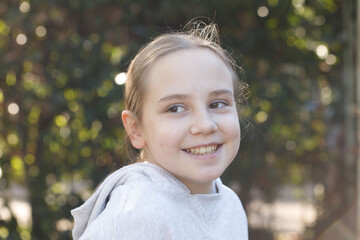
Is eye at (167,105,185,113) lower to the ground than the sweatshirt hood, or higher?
higher

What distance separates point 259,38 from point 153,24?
0.64 m

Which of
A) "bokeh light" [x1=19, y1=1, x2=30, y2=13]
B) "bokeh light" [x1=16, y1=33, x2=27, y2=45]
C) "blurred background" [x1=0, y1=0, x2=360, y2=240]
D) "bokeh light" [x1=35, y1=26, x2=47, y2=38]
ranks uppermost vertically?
"bokeh light" [x1=19, y1=1, x2=30, y2=13]

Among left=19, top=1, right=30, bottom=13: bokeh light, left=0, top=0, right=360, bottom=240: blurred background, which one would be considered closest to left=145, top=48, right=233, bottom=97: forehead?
left=0, top=0, right=360, bottom=240: blurred background

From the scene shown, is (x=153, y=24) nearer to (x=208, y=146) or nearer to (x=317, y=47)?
(x=317, y=47)

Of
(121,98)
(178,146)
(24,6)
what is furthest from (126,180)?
(24,6)

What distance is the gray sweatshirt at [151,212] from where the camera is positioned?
121 centimetres

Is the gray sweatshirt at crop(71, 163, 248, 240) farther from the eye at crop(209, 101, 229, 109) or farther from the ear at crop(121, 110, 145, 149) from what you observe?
the eye at crop(209, 101, 229, 109)

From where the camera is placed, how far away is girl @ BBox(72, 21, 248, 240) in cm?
127

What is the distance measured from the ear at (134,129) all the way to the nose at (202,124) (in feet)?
0.65

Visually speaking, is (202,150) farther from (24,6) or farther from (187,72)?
(24,6)

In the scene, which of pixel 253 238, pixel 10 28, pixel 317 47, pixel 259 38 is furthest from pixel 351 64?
pixel 10 28

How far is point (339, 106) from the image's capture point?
11.3ft

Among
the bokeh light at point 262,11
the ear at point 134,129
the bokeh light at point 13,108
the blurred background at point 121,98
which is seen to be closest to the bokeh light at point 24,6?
the blurred background at point 121,98

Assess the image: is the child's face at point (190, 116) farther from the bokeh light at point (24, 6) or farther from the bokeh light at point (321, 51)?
the bokeh light at point (321, 51)
